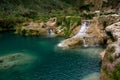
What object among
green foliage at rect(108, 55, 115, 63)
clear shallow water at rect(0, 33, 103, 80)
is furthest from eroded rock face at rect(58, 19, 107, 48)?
green foliage at rect(108, 55, 115, 63)

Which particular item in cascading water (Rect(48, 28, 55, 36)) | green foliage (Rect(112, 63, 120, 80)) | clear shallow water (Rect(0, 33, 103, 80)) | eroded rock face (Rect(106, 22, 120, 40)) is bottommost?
clear shallow water (Rect(0, 33, 103, 80))

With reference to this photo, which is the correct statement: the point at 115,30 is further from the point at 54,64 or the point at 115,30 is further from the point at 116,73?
the point at 116,73

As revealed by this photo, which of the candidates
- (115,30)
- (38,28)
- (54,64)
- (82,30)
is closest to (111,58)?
(115,30)

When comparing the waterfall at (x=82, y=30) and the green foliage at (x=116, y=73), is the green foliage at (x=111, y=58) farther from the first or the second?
the waterfall at (x=82, y=30)

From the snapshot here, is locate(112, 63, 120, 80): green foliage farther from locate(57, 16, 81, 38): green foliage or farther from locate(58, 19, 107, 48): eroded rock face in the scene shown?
locate(57, 16, 81, 38): green foliage

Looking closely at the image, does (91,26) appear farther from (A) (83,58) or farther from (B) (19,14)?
(B) (19,14)

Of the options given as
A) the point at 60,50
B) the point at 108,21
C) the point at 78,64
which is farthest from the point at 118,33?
the point at 108,21

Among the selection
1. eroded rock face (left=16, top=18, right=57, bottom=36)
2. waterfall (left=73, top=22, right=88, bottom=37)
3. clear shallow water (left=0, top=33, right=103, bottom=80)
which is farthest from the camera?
eroded rock face (left=16, top=18, right=57, bottom=36)
